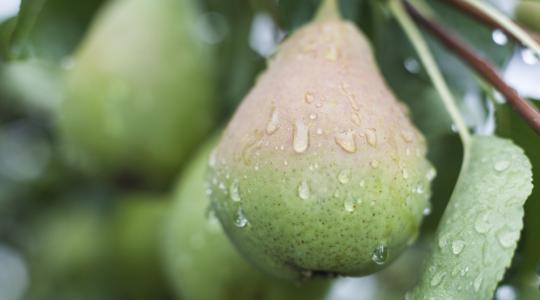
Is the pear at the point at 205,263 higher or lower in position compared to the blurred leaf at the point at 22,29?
lower

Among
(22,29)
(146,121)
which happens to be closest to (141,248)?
(146,121)

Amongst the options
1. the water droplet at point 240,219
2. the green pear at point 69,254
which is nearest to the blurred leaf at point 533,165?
the water droplet at point 240,219

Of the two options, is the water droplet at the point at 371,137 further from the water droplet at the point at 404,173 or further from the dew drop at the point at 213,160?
the dew drop at the point at 213,160

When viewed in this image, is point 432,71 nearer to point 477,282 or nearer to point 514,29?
point 514,29

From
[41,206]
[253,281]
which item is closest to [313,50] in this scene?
[253,281]

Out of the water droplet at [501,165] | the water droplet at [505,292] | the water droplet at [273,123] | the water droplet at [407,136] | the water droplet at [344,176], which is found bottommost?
the water droplet at [505,292]

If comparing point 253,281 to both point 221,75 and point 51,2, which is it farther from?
point 51,2

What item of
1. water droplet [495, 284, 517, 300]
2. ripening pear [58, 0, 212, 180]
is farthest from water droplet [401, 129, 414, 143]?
ripening pear [58, 0, 212, 180]
